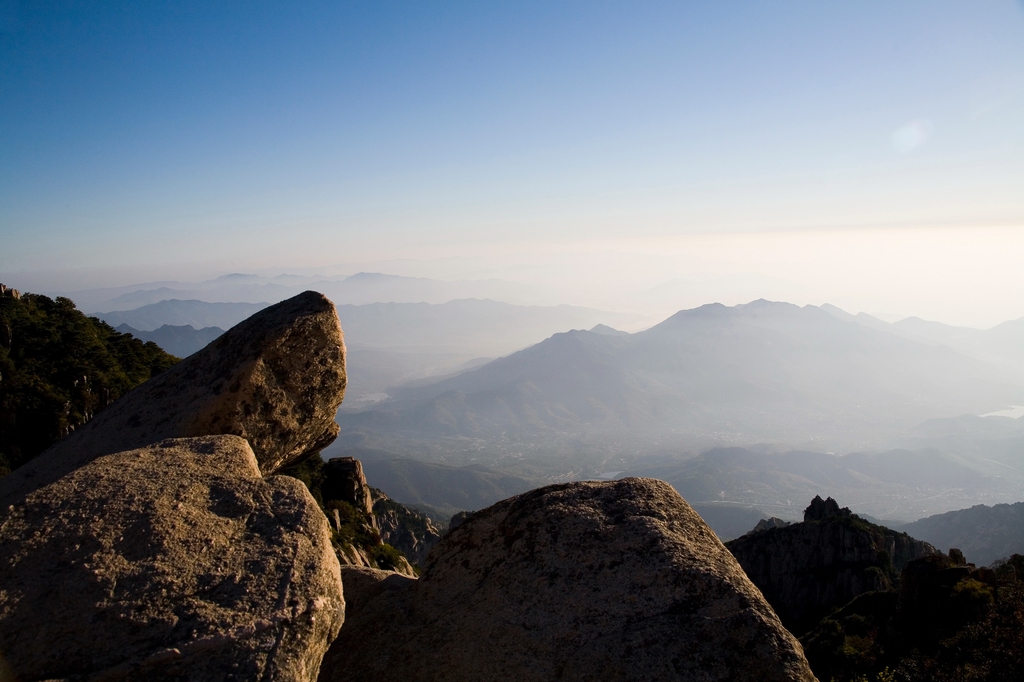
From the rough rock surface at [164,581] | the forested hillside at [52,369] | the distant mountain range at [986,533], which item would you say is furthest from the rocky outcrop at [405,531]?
the distant mountain range at [986,533]

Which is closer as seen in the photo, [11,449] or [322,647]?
[322,647]

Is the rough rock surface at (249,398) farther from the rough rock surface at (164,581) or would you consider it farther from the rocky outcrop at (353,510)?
the rocky outcrop at (353,510)

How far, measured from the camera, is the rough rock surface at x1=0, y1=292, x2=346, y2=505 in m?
10.8

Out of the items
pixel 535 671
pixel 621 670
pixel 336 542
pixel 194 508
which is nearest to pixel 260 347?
pixel 194 508

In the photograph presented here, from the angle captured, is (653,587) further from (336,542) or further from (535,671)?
(336,542)

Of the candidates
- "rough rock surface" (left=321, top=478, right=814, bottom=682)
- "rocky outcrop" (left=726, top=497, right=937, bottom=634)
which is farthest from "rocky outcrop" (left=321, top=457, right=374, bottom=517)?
"rocky outcrop" (left=726, top=497, right=937, bottom=634)

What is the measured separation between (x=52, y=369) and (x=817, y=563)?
285ft

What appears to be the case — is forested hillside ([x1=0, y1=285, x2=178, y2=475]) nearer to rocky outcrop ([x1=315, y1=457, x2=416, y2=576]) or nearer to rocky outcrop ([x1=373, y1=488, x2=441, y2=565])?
rocky outcrop ([x1=315, y1=457, x2=416, y2=576])

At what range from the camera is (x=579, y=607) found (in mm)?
7926

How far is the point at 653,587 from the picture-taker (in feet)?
25.8

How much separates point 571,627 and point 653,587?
131cm

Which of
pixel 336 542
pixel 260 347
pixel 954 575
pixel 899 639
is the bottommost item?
pixel 899 639

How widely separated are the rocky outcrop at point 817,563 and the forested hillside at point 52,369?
73575mm

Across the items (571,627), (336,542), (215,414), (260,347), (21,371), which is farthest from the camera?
(21,371)
